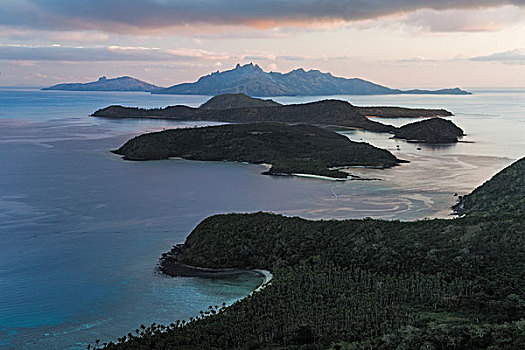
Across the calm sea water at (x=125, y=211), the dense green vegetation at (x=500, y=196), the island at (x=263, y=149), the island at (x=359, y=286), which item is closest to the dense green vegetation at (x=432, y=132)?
the calm sea water at (x=125, y=211)

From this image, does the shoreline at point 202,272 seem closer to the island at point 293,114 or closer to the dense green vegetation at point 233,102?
the island at point 293,114

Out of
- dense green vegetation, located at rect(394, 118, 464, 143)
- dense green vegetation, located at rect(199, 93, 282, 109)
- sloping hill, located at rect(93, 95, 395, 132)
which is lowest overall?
dense green vegetation, located at rect(394, 118, 464, 143)

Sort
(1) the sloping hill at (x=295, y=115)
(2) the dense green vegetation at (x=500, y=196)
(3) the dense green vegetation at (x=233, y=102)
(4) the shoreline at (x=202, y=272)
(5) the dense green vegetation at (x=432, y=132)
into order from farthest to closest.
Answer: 1. (3) the dense green vegetation at (x=233, y=102)
2. (1) the sloping hill at (x=295, y=115)
3. (5) the dense green vegetation at (x=432, y=132)
4. (2) the dense green vegetation at (x=500, y=196)
5. (4) the shoreline at (x=202, y=272)

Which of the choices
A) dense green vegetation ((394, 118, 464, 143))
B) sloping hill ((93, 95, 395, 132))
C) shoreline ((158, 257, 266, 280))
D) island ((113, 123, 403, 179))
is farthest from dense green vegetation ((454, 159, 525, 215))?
sloping hill ((93, 95, 395, 132))

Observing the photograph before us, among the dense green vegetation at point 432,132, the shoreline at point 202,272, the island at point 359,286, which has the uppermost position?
the dense green vegetation at point 432,132

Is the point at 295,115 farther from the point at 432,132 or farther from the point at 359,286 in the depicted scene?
the point at 359,286

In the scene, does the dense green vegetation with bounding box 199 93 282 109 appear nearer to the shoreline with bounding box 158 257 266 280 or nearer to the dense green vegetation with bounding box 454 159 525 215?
the dense green vegetation with bounding box 454 159 525 215

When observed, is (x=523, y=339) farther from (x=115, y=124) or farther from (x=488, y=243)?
(x=115, y=124)
